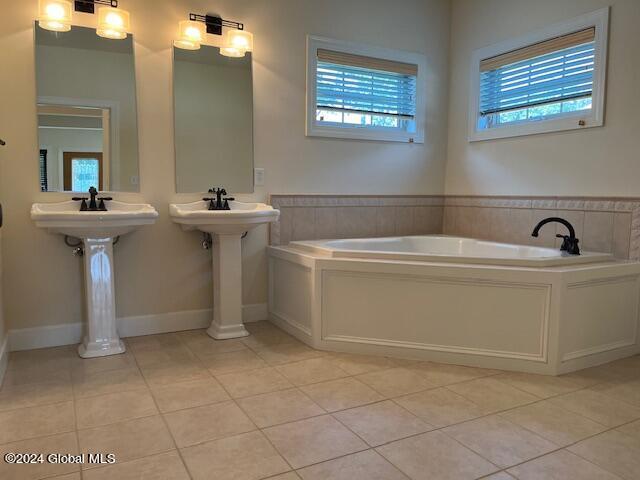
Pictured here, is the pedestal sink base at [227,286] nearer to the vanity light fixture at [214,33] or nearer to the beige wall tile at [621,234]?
the vanity light fixture at [214,33]

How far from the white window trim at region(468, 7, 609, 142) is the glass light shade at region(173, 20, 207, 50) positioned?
2109 millimetres

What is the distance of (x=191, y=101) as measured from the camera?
330 cm

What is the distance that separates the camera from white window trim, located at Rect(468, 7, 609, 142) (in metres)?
3.03

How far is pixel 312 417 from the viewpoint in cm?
211

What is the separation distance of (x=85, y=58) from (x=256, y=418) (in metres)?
2.33

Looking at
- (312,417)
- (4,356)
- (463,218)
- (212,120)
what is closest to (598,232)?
(463,218)

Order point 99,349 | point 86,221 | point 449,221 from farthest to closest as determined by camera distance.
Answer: point 449,221, point 99,349, point 86,221

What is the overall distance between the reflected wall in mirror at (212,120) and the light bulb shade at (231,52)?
3 centimetres

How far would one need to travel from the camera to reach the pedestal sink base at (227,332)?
3.24 m

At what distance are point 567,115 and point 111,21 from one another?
289cm

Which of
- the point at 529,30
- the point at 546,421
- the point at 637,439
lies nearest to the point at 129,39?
the point at 529,30

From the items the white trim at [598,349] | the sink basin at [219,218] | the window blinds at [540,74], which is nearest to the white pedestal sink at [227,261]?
the sink basin at [219,218]

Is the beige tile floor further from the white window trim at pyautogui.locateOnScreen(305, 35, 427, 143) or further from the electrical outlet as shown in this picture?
the white window trim at pyautogui.locateOnScreen(305, 35, 427, 143)

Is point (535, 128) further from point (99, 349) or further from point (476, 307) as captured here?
point (99, 349)
